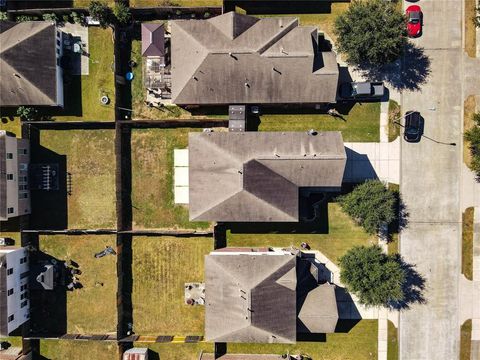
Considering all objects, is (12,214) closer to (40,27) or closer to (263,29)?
(40,27)

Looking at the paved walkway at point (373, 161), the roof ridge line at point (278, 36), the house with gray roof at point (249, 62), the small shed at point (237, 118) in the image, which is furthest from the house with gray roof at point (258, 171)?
the roof ridge line at point (278, 36)

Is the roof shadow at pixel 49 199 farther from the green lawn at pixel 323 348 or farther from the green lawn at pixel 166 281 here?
the green lawn at pixel 323 348

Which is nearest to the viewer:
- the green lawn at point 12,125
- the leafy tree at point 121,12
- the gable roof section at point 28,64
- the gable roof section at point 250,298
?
the gable roof section at point 250,298

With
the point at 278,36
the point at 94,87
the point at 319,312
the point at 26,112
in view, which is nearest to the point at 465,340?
the point at 319,312

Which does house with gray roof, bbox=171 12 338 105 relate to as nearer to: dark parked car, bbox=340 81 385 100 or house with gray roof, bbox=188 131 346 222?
dark parked car, bbox=340 81 385 100

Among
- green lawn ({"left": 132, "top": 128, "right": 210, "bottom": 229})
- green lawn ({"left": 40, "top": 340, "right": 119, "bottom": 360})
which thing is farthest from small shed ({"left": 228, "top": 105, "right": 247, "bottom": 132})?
green lawn ({"left": 40, "top": 340, "right": 119, "bottom": 360})

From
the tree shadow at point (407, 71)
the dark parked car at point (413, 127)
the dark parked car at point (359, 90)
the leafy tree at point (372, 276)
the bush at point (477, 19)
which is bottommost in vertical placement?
the leafy tree at point (372, 276)
